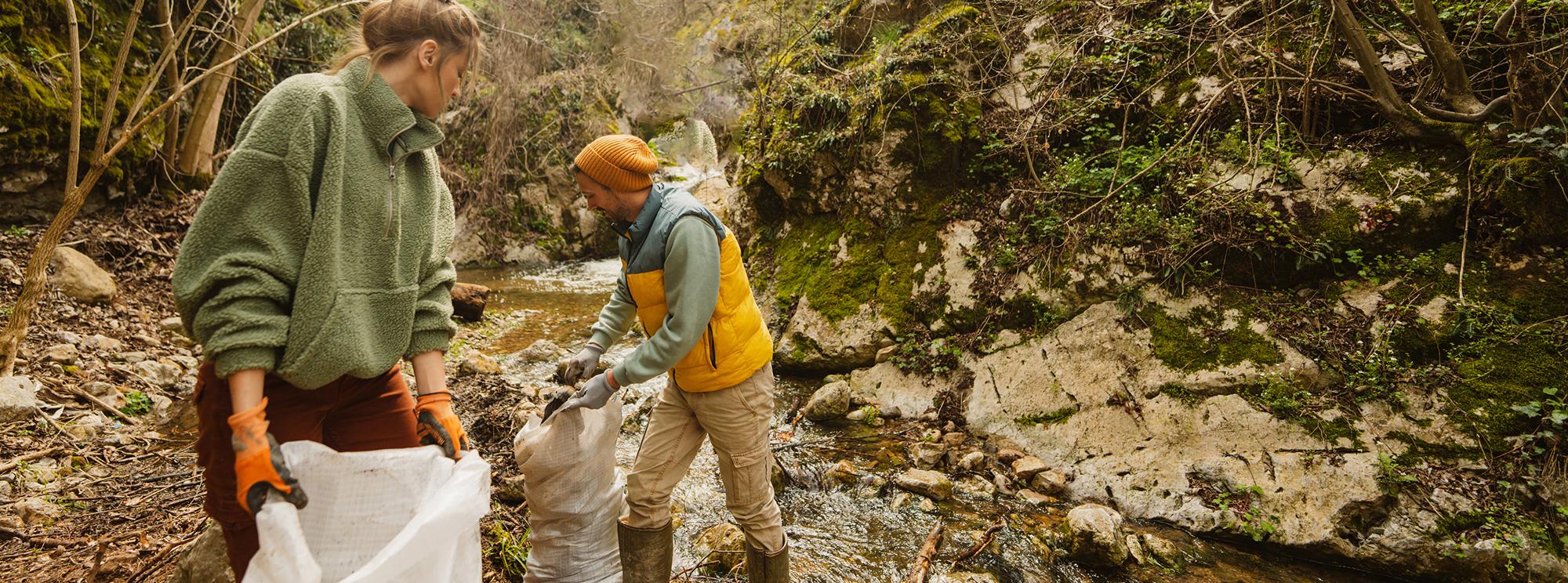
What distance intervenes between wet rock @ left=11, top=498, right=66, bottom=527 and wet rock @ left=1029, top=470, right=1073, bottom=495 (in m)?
4.63

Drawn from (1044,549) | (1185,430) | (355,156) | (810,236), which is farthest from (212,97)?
(1185,430)

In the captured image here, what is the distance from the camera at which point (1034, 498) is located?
3580 mm

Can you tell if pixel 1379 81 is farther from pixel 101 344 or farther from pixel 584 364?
pixel 101 344

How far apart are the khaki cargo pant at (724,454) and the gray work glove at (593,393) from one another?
28cm

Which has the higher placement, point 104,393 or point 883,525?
point 104,393

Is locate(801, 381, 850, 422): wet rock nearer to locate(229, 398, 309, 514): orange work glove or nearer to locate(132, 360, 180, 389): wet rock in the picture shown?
locate(229, 398, 309, 514): orange work glove

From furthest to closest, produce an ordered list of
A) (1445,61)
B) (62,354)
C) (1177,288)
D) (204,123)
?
(204,123)
(1177,288)
(62,354)
(1445,61)

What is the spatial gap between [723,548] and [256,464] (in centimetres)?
192

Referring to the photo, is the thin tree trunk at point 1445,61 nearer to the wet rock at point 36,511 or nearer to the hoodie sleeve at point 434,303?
the hoodie sleeve at point 434,303

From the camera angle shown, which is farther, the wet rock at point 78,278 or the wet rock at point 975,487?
the wet rock at point 78,278

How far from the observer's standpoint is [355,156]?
133 centimetres

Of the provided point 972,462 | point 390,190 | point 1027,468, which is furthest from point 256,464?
point 1027,468

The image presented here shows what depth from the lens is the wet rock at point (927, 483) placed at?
3.55m

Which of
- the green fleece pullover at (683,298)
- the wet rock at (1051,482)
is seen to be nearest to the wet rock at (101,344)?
the green fleece pullover at (683,298)
